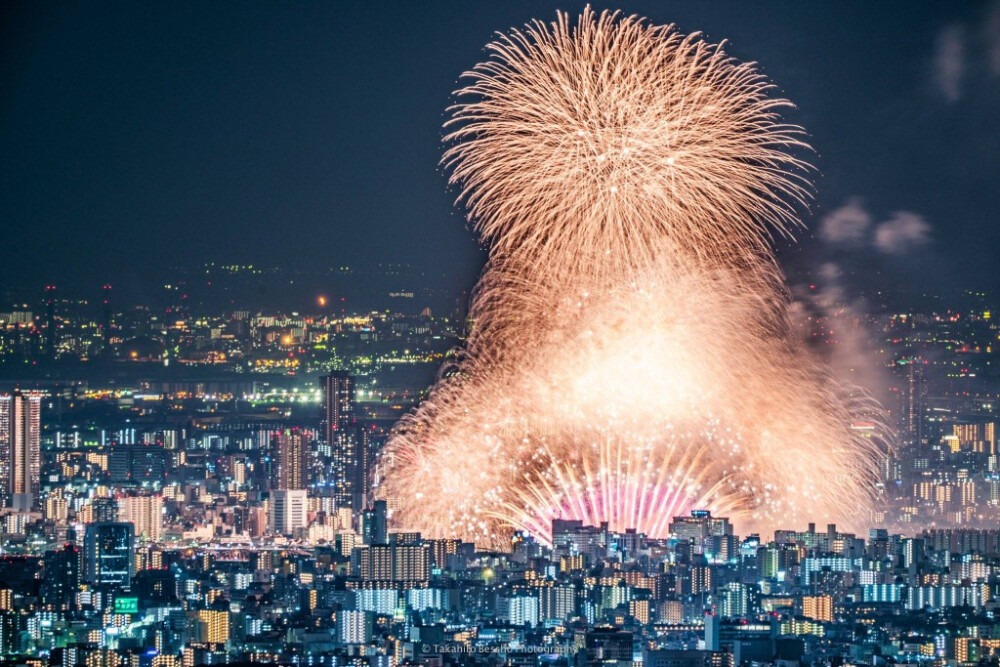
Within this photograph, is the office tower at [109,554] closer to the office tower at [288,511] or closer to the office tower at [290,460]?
the office tower at [288,511]

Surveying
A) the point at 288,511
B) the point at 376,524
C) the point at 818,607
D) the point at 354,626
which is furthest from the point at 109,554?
the point at 818,607

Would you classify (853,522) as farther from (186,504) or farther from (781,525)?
(186,504)

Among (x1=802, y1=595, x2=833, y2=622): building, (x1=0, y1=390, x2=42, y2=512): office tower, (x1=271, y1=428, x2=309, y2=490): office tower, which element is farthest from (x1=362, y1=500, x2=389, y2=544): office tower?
(x1=0, y1=390, x2=42, y2=512): office tower

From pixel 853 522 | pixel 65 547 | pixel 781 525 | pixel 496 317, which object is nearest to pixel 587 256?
pixel 496 317

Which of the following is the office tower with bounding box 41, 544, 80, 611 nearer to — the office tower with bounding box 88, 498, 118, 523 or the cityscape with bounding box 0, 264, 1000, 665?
the cityscape with bounding box 0, 264, 1000, 665

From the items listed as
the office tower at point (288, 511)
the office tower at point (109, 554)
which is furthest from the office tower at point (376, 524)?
the office tower at point (288, 511)

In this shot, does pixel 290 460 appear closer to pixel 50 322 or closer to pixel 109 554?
pixel 50 322
